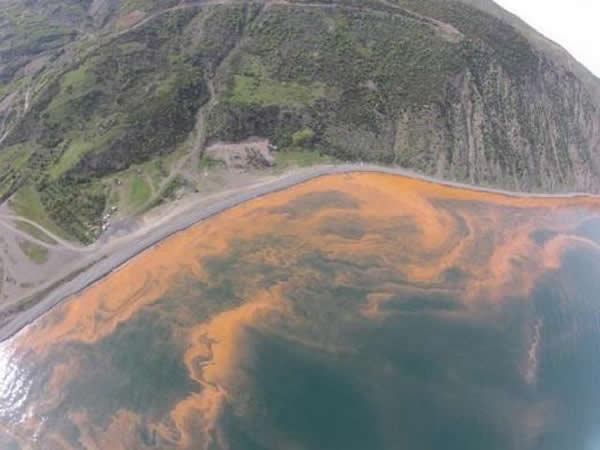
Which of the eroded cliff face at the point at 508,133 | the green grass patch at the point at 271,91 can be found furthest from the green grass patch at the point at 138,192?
the eroded cliff face at the point at 508,133

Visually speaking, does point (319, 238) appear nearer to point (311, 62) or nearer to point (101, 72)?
point (311, 62)

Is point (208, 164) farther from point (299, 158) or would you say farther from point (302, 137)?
point (302, 137)

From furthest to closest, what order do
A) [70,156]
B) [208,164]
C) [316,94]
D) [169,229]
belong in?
1. [316,94]
2. [208,164]
3. [70,156]
4. [169,229]

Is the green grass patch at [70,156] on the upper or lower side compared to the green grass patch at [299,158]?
upper

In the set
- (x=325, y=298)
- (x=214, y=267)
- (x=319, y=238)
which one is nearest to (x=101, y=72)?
Result: (x=214, y=267)

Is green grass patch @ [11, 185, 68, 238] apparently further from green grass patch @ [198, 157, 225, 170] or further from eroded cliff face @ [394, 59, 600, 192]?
eroded cliff face @ [394, 59, 600, 192]

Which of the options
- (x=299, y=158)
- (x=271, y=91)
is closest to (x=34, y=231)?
(x=299, y=158)

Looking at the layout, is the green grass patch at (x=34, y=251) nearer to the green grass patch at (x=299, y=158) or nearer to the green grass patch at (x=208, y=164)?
the green grass patch at (x=208, y=164)
